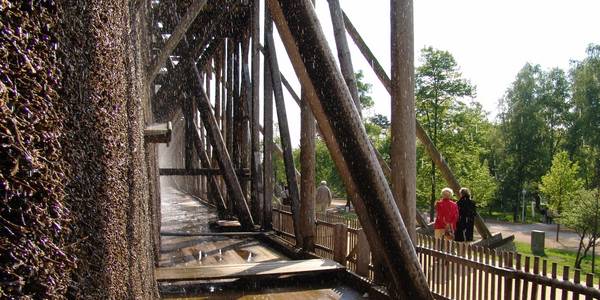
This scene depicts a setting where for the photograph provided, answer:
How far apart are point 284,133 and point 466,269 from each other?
379cm

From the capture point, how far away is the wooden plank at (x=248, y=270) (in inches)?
204

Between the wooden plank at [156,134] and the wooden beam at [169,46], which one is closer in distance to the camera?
the wooden plank at [156,134]

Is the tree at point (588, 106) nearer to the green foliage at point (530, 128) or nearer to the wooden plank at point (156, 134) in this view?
the green foliage at point (530, 128)

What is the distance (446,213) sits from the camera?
7.93 meters

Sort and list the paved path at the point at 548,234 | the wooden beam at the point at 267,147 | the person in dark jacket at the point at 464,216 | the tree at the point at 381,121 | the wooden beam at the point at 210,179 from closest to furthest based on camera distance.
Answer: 1. the person in dark jacket at the point at 464,216
2. the wooden beam at the point at 267,147
3. the wooden beam at the point at 210,179
4. the paved path at the point at 548,234
5. the tree at the point at 381,121

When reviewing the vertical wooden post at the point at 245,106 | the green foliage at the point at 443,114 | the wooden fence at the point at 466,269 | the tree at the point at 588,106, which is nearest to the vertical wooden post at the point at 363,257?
the wooden fence at the point at 466,269

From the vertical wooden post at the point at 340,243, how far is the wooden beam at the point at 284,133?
3.37ft

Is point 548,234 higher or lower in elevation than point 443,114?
lower

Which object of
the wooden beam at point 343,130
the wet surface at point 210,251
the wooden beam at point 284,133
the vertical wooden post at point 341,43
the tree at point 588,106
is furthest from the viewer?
the tree at point 588,106

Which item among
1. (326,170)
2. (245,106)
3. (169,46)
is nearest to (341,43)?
(169,46)

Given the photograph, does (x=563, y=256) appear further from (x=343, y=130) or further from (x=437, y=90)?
(x=343, y=130)

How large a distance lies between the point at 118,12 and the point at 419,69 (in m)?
22.4

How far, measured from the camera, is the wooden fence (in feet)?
13.1

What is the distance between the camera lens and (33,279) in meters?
0.69
